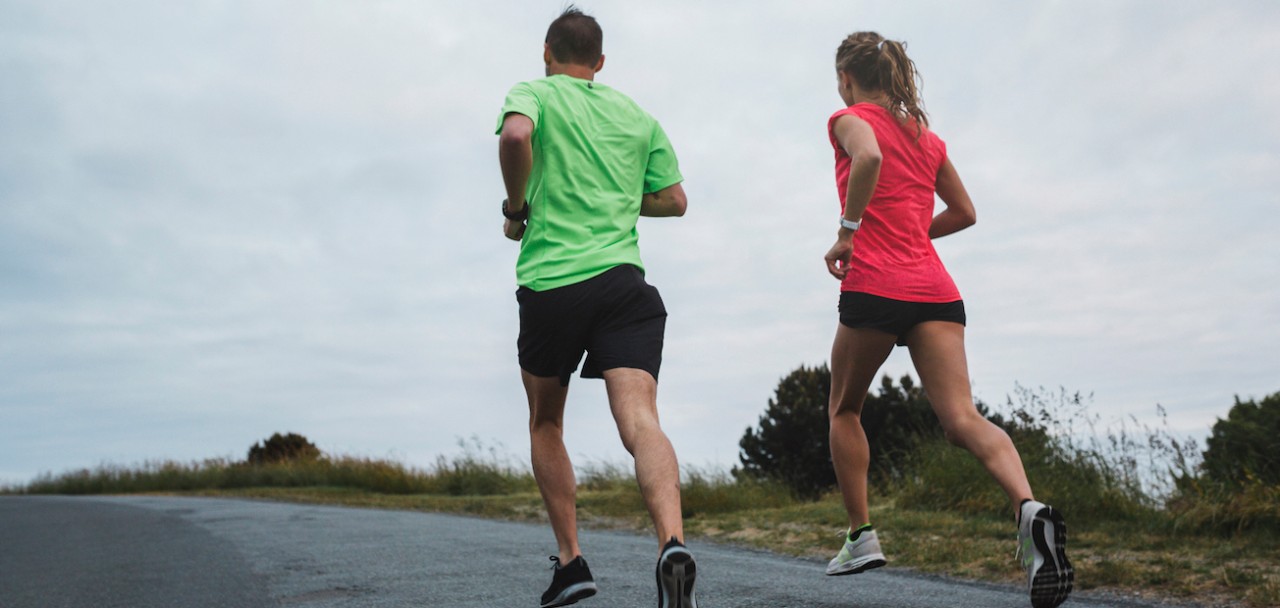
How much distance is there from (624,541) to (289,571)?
3.03 m

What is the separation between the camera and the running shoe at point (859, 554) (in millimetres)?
3750

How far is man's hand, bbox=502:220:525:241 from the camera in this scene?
3197 millimetres

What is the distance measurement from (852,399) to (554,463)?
46.7 inches

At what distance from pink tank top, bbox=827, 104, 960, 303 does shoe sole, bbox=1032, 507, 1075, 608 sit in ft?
2.76

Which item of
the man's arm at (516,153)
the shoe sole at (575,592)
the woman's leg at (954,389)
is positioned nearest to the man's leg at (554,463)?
the shoe sole at (575,592)

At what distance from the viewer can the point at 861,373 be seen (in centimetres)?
370

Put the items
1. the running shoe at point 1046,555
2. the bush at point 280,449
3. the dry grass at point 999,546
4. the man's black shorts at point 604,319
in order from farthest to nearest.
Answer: the bush at point 280,449
the dry grass at point 999,546
the running shoe at point 1046,555
the man's black shorts at point 604,319

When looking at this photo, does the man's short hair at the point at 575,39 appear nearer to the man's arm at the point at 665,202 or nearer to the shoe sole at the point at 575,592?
the man's arm at the point at 665,202

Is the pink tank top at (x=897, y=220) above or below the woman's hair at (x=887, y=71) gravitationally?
below

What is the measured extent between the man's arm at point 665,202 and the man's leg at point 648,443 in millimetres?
613

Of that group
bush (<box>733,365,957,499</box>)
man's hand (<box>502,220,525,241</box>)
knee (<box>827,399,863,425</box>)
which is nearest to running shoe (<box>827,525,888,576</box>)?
knee (<box>827,399,863,425</box>)

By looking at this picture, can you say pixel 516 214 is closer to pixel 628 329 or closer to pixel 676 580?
pixel 628 329

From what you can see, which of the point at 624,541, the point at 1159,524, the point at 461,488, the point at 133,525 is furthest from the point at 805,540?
the point at 461,488

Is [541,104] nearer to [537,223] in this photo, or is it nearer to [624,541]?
[537,223]
